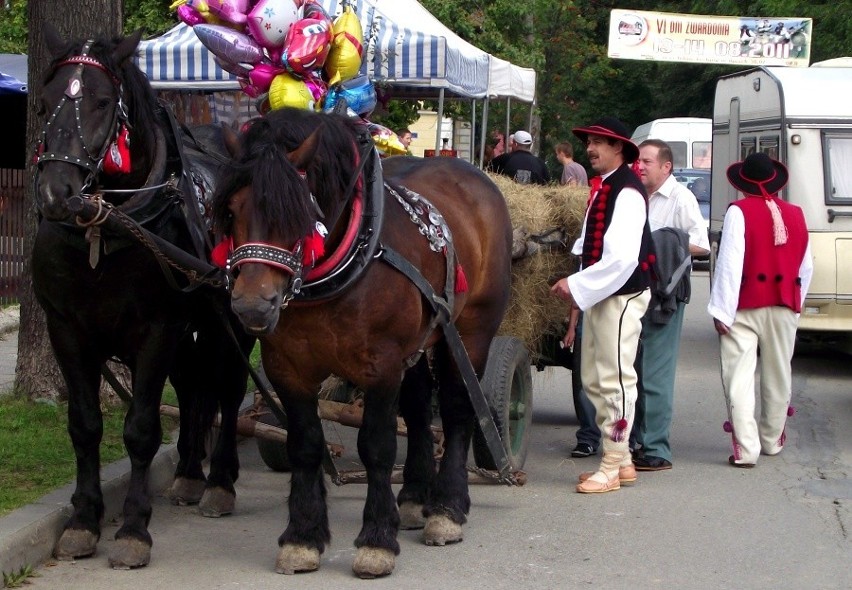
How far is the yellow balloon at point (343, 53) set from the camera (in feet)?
24.5

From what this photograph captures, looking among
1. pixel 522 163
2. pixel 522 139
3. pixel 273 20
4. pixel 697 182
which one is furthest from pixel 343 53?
pixel 697 182

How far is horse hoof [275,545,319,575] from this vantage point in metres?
5.10

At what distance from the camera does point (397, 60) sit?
1092 centimetres

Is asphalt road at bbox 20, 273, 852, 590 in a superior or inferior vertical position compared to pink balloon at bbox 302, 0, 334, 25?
inferior

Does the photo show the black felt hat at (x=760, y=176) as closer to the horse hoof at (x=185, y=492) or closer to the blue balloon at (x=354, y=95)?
the blue balloon at (x=354, y=95)

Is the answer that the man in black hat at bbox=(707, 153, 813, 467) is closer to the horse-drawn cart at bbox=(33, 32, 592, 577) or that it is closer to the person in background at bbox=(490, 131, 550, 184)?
the horse-drawn cart at bbox=(33, 32, 592, 577)

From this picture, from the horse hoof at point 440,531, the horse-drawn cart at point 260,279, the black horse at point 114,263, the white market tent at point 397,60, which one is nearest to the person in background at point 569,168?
the white market tent at point 397,60

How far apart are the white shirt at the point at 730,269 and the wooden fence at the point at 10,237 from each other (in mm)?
8941

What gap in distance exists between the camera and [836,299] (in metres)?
11.6

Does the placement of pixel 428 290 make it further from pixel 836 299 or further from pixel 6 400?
pixel 836 299

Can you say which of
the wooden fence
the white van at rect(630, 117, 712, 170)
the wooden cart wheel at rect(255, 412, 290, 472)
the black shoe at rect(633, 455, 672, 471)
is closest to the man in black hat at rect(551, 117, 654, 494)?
the black shoe at rect(633, 455, 672, 471)

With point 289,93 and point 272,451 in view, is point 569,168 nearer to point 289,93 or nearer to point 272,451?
point 289,93

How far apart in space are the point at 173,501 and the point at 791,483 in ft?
11.7

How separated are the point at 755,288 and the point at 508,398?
6.42 ft
